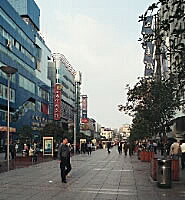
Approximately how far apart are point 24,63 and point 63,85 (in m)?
40.0

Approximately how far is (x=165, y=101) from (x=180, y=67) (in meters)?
8.90

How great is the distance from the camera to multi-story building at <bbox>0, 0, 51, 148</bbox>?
5980 centimetres

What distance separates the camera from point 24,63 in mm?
Answer: 72562

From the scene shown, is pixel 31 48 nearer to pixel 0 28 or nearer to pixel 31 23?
pixel 31 23

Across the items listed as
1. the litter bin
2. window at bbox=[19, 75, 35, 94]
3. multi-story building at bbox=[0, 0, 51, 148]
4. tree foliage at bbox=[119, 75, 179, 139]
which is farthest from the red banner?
the litter bin

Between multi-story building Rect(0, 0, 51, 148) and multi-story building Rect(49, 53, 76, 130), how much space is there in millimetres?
8042

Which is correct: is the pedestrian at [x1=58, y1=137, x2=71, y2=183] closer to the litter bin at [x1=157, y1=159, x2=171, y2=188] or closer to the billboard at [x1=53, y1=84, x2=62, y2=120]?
the litter bin at [x1=157, y1=159, x2=171, y2=188]

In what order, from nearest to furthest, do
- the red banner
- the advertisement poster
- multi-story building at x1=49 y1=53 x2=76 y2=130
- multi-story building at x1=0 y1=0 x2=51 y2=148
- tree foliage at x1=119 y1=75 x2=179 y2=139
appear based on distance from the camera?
tree foliage at x1=119 y1=75 x2=179 y2=139, the advertisement poster, multi-story building at x1=0 y1=0 x2=51 y2=148, the red banner, multi-story building at x1=49 y1=53 x2=76 y2=130

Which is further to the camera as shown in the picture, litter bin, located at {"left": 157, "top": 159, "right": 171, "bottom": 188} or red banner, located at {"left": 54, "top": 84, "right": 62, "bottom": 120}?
red banner, located at {"left": 54, "top": 84, "right": 62, "bottom": 120}

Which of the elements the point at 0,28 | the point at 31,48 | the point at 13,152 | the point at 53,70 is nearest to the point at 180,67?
the point at 13,152

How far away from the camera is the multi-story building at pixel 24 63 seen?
59800mm

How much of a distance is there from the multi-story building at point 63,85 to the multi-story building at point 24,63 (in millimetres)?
8042

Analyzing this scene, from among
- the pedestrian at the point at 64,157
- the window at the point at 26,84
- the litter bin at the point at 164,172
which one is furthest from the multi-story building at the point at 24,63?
the litter bin at the point at 164,172

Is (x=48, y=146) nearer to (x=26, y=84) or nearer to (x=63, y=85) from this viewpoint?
(x=26, y=84)
